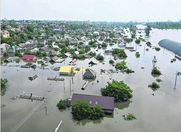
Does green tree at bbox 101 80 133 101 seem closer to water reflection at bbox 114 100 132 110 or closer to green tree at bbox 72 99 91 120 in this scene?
water reflection at bbox 114 100 132 110

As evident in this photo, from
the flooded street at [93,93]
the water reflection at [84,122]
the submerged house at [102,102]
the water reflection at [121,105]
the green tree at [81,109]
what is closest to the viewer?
the flooded street at [93,93]

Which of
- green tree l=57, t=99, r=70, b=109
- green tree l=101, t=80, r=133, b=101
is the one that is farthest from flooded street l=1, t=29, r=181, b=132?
green tree l=101, t=80, r=133, b=101

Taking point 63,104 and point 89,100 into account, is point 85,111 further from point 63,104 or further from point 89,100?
point 63,104

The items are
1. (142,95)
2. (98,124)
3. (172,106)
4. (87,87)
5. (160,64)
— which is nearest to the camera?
(98,124)

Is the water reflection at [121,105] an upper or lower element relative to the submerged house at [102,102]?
lower

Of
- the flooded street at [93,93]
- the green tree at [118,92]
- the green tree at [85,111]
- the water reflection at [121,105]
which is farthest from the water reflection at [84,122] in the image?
the green tree at [118,92]

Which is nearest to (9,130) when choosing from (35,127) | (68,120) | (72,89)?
(35,127)

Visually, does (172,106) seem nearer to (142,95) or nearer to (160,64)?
(142,95)

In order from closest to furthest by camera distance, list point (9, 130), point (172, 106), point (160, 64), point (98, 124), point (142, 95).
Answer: point (9, 130)
point (98, 124)
point (172, 106)
point (142, 95)
point (160, 64)

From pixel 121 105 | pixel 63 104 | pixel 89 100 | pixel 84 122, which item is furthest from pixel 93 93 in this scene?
pixel 84 122

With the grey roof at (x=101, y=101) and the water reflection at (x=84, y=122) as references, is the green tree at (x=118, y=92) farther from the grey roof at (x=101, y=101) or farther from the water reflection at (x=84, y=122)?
the water reflection at (x=84, y=122)

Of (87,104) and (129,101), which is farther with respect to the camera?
(129,101)
